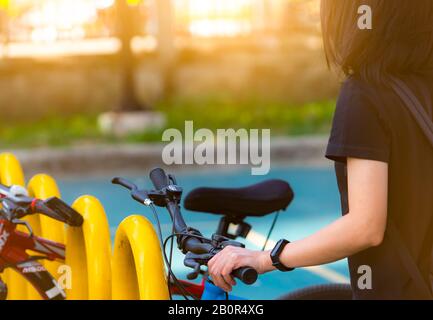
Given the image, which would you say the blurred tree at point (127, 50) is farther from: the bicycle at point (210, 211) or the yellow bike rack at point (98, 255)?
the bicycle at point (210, 211)

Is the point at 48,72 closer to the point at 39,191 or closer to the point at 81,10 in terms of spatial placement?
the point at 81,10

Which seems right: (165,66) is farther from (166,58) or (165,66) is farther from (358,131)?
(358,131)

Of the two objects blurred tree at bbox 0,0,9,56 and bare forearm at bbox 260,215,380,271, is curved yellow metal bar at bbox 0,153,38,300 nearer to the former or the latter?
bare forearm at bbox 260,215,380,271

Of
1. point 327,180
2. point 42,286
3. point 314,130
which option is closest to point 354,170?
point 42,286

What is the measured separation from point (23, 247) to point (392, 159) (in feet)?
4.94

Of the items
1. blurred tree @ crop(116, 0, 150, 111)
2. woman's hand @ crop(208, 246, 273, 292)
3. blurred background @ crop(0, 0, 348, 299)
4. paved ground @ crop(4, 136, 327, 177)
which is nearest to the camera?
woman's hand @ crop(208, 246, 273, 292)

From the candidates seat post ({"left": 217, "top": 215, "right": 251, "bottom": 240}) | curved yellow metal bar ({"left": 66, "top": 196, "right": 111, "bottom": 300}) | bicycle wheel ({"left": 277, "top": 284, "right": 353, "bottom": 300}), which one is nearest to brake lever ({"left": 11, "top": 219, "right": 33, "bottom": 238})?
Result: curved yellow metal bar ({"left": 66, "top": 196, "right": 111, "bottom": 300})

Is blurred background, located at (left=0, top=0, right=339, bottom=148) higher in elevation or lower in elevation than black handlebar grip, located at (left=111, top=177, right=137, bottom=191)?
lower

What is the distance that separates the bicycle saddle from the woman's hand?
0.67 metres

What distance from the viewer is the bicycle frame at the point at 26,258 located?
2.85 metres

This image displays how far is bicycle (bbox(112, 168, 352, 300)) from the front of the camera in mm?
1987

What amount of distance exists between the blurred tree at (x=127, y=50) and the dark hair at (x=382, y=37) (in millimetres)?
9187
